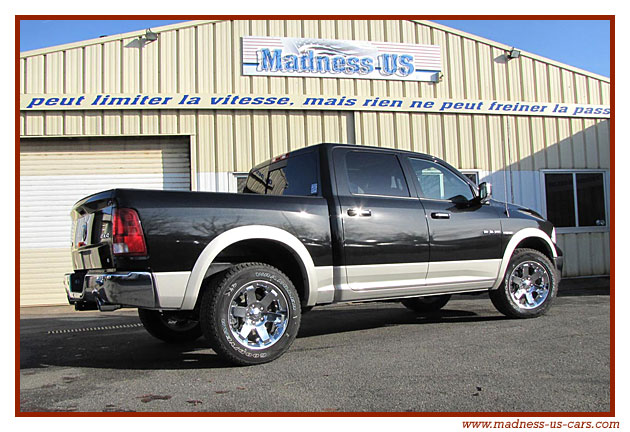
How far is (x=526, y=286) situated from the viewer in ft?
19.1

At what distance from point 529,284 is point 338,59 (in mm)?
6462

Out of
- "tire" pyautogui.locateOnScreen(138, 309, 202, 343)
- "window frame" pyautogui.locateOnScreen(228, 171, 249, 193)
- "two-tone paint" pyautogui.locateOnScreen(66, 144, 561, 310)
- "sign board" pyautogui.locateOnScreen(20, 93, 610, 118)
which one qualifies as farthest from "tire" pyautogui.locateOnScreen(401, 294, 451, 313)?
"sign board" pyautogui.locateOnScreen(20, 93, 610, 118)

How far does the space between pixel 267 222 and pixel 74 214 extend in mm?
1817

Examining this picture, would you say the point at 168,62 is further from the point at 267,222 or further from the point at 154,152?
the point at 267,222

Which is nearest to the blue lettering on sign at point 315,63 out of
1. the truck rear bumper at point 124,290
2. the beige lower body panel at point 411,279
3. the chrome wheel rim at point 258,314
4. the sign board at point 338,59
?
the sign board at point 338,59

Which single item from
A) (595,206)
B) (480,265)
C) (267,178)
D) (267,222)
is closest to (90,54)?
(267,178)

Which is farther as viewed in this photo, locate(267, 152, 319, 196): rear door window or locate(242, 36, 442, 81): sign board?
locate(242, 36, 442, 81): sign board

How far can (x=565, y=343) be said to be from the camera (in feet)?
14.8

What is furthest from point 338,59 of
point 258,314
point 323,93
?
point 258,314

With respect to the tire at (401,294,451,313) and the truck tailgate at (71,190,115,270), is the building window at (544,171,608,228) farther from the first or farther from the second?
the truck tailgate at (71,190,115,270)

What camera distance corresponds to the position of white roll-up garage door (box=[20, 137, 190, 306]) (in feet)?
32.0

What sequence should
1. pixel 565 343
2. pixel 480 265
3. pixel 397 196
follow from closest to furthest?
pixel 565 343
pixel 397 196
pixel 480 265

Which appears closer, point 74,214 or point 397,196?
point 74,214

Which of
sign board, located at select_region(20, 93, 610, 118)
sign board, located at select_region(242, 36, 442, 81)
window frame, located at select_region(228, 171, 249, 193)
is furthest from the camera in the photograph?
sign board, located at select_region(242, 36, 442, 81)
